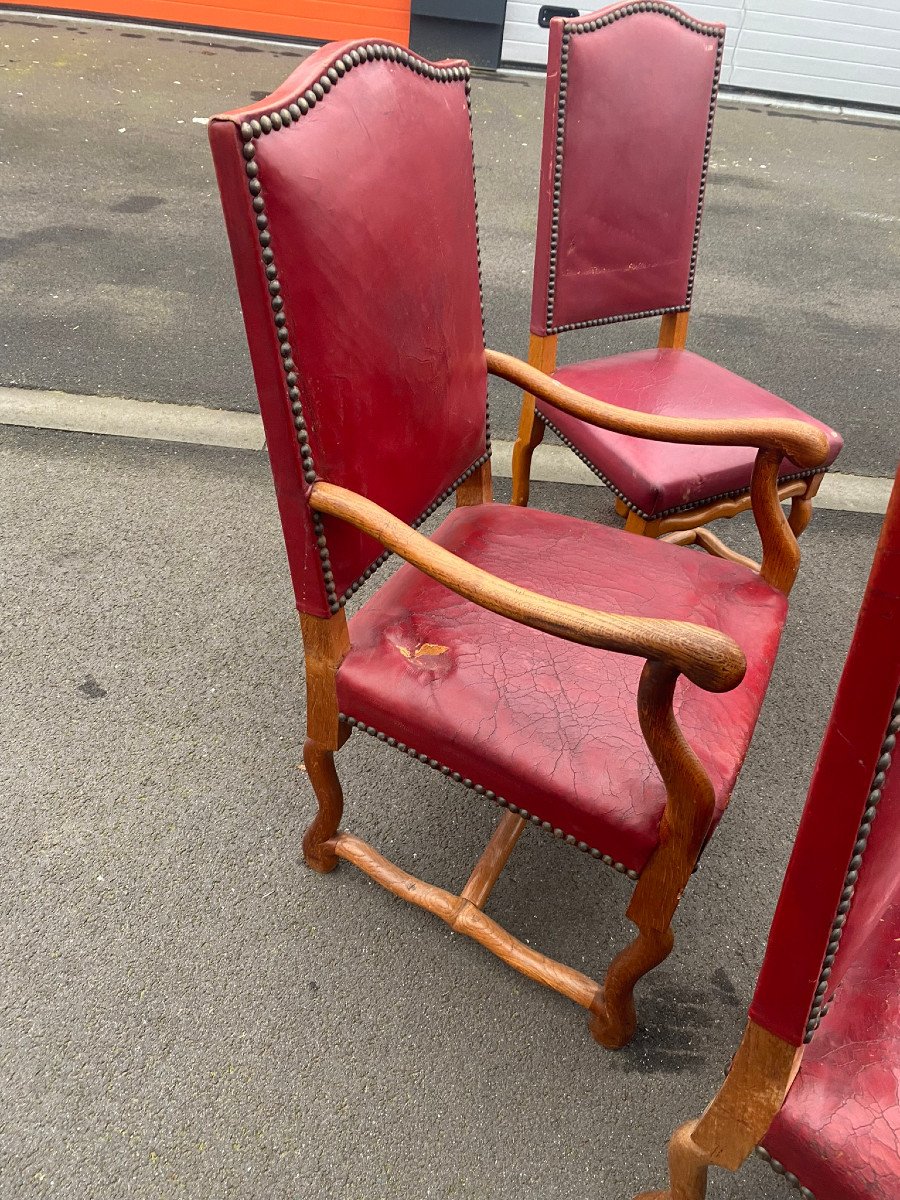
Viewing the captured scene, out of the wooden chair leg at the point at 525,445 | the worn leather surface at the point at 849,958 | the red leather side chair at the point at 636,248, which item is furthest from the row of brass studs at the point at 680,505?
the worn leather surface at the point at 849,958

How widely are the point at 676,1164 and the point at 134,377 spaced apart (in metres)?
2.49

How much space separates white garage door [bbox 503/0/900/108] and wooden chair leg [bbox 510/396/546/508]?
5009 mm

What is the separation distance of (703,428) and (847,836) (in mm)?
805

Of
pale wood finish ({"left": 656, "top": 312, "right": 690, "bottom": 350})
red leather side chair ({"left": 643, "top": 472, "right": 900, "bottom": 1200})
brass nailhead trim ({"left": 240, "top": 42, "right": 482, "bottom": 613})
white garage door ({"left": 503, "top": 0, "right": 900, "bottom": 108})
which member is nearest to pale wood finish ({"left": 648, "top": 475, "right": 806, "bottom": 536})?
pale wood finish ({"left": 656, "top": 312, "right": 690, "bottom": 350})

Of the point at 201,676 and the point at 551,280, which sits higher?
the point at 551,280

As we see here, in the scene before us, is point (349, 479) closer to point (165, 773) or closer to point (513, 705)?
point (513, 705)

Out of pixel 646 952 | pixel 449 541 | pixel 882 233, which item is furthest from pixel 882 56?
pixel 646 952

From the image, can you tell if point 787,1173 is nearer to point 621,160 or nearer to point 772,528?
point 772,528

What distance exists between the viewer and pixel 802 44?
5773mm

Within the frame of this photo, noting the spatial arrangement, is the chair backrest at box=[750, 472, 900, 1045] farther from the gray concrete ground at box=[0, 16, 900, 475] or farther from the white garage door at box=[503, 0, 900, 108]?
the white garage door at box=[503, 0, 900, 108]

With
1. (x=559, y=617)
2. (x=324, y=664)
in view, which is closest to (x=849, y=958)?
(x=559, y=617)

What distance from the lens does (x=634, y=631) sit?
0.91 m

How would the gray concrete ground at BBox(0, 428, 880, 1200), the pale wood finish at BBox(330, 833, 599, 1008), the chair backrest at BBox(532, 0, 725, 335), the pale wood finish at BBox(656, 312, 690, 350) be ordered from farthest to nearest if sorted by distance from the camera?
1. the pale wood finish at BBox(656, 312, 690, 350)
2. the chair backrest at BBox(532, 0, 725, 335)
3. the pale wood finish at BBox(330, 833, 599, 1008)
4. the gray concrete ground at BBox(0, 428, 880, 1200)

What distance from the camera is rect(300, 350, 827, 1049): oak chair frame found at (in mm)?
926
